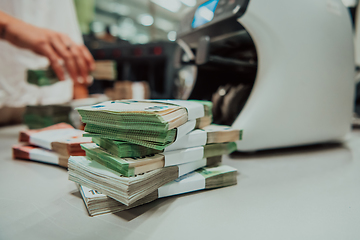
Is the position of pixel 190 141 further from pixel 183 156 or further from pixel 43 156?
pixel 43 156

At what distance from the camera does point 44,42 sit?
0.92 meters

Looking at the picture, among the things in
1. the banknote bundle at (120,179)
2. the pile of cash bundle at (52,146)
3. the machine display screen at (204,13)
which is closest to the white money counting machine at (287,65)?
the machine display screen at (204,13)

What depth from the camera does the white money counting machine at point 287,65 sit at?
24.5 inches

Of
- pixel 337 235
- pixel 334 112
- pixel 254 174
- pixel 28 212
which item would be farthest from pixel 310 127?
pixel 28 212

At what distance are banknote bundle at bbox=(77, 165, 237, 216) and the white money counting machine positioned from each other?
0.67 feet

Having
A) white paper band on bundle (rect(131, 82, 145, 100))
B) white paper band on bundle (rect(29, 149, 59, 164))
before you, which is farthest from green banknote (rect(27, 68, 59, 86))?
white paper band on bundle (rect(131, 82, 145, 100))

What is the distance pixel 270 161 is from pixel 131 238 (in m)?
0.48

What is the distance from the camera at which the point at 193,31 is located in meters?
0.80

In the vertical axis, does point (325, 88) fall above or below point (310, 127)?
above

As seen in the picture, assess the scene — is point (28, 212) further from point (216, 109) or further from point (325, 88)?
point (325, 88)

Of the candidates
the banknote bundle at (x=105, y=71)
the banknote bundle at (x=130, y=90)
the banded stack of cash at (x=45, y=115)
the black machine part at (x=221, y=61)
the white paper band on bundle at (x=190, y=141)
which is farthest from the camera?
the banknote bundle at (x=130, y=90)

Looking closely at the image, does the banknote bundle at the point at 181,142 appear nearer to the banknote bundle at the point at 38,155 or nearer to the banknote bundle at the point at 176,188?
the banknote bundle at the point at 176,188

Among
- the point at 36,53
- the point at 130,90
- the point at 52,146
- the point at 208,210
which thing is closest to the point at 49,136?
the point at 52,146

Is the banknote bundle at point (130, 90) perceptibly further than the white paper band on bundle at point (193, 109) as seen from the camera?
Yes
